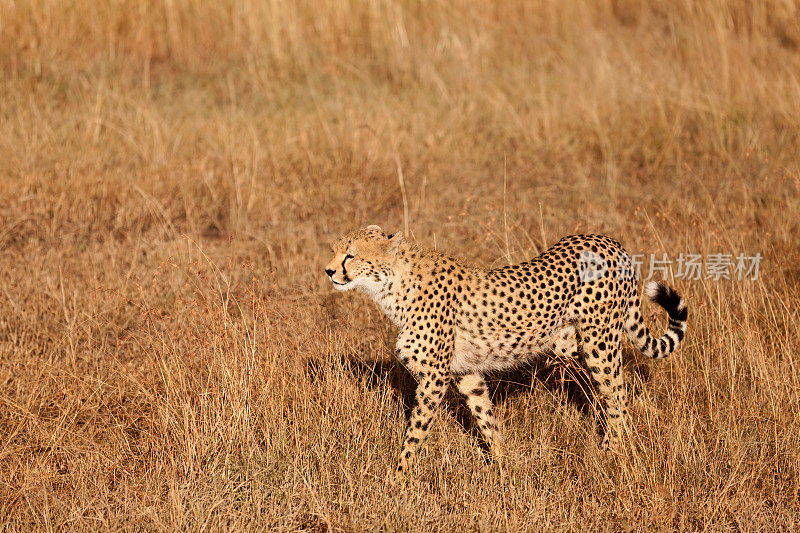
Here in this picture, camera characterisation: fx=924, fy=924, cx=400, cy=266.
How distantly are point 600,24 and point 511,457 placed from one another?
6338mm

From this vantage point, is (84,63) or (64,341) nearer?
(64,341)

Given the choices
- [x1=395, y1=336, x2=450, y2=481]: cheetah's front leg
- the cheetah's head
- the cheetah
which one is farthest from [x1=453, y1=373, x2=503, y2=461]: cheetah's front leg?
the cheetah's head

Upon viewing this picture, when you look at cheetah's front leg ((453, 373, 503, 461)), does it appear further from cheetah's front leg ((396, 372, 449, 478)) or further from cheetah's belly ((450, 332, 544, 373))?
cheetah's front leg ((396, 372, 449, 478))

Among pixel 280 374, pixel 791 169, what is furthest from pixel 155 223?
pixel 791 169

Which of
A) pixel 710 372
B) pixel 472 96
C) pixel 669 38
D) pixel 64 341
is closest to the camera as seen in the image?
pixel 710 372

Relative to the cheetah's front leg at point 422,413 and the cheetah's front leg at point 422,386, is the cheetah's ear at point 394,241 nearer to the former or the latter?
the cheetah's front leg at point 422,386

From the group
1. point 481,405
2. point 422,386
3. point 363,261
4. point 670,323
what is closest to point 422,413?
point 422,386

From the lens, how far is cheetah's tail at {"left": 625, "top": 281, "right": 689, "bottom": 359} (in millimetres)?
3738

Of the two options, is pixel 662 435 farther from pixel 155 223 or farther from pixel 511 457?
pixel 155 223

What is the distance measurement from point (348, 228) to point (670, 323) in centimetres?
240

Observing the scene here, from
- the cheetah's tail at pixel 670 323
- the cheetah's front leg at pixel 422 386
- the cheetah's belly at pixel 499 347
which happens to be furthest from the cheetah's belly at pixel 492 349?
the cheetah's tail at pixel 670 323

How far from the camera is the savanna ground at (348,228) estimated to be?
356 centimetres

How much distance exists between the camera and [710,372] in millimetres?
4164

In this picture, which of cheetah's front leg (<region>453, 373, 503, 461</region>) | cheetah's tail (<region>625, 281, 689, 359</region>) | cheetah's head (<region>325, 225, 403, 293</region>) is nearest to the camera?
cheetah's head (<region>325, 225, 403, 293</region>)
